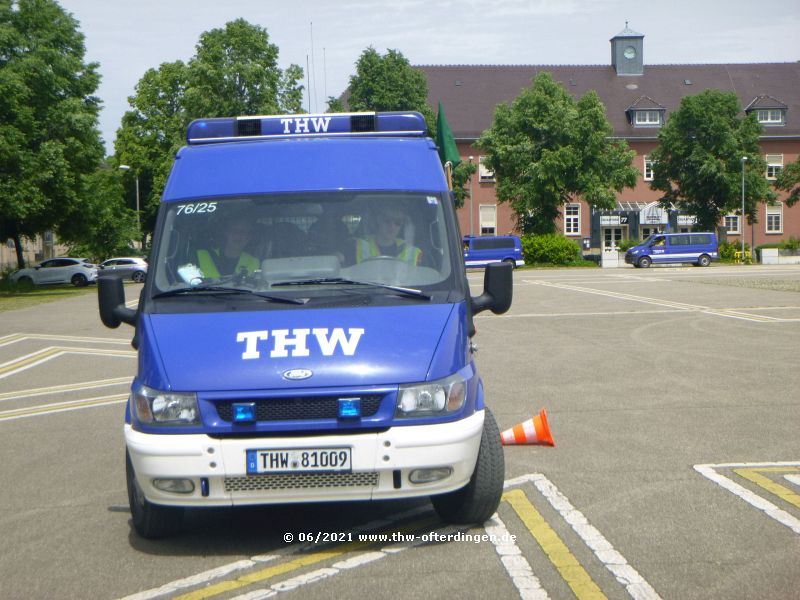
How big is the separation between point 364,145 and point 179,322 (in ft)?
6.51

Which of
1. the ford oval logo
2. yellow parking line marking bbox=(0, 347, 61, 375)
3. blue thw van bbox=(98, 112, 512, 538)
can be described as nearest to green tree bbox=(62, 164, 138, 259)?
yellow parking line marking bbox=(0, 347, 61, 375)

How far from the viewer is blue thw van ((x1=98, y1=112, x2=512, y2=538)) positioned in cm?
522

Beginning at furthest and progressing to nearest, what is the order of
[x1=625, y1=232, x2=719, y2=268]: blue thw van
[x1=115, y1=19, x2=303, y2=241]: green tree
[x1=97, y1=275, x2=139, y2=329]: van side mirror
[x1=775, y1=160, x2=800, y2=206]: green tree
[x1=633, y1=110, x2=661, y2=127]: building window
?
1. [x1=633, y1=110, x2=661, y2=127]: building window
2. [x1=775, y1=160, x2=800, y2=206]: green tree
3. [x1=115, y1=19, x2=303, y2=241]: green tree
4. [x1=625, y1=232, x2=719, y2=268]: blue thw van
5. [x1=97, y1=275, x2=139, y2=329]: van side mirror

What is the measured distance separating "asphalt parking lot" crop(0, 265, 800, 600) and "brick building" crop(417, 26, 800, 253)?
2888 inches

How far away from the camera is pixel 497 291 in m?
6.54

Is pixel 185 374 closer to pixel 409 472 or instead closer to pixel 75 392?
pixel 409 472

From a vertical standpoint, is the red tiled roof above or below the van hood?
above

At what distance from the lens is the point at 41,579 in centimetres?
517

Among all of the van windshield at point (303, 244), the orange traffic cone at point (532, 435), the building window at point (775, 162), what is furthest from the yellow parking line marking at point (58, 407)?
the building window at point (775, 162)

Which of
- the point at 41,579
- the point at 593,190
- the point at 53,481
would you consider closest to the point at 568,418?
the point at 53,481

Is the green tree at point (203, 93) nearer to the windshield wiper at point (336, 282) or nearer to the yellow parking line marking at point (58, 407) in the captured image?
the yellow parking line marking at point (58, 407)

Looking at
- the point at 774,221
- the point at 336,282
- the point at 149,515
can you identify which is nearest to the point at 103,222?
the point at 336,282

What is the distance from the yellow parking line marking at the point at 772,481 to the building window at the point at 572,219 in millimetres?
79120

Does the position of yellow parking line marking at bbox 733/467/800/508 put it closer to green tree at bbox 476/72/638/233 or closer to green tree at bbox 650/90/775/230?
green tree at bbox 476/72/638/233
